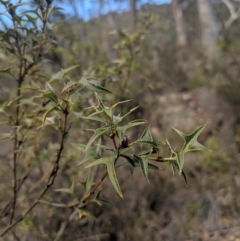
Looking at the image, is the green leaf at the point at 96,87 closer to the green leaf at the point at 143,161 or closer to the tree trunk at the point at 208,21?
the green leaf at the point at 143,161

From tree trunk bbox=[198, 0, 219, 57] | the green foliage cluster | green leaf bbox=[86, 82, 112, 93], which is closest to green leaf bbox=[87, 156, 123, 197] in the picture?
the green foliage cluster

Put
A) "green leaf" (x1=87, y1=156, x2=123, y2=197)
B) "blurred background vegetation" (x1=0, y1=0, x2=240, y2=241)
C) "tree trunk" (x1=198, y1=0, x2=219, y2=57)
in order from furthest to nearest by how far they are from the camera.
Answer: "tree trunk" (x1=198, y1=0, x2=219, y2=57)
"blurred background vegetation" (x1=0, y1=0, x2=240, y2=241)
"green leaf" (x1=87, y1=156, x2=123, y2=197)

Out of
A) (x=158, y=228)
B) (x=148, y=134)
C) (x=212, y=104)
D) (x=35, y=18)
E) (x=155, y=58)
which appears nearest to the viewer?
(x=148, y=134)

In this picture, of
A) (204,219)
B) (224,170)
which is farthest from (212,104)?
(204,219)

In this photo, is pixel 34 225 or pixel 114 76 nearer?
pixel 34 225

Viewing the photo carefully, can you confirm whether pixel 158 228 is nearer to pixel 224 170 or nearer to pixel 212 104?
pixel 224 170

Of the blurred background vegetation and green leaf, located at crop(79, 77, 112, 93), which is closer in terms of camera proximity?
green leaf, located at crop(79, 77, 112, 93)

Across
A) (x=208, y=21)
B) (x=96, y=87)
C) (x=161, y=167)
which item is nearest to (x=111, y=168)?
(x=96, y=87)

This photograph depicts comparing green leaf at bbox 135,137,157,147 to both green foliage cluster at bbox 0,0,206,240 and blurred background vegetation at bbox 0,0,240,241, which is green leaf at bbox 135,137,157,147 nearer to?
green foliage cluster at bbox 0,0,206,240

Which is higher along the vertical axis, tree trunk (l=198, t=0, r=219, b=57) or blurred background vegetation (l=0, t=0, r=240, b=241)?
tree trunk (l=198, t=0, r=219, b=57)

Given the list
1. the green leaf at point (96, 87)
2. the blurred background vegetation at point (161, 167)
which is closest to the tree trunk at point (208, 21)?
the blurred background vegetation at point (161, 167)

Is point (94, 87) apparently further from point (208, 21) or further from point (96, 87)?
point (208, 21)
